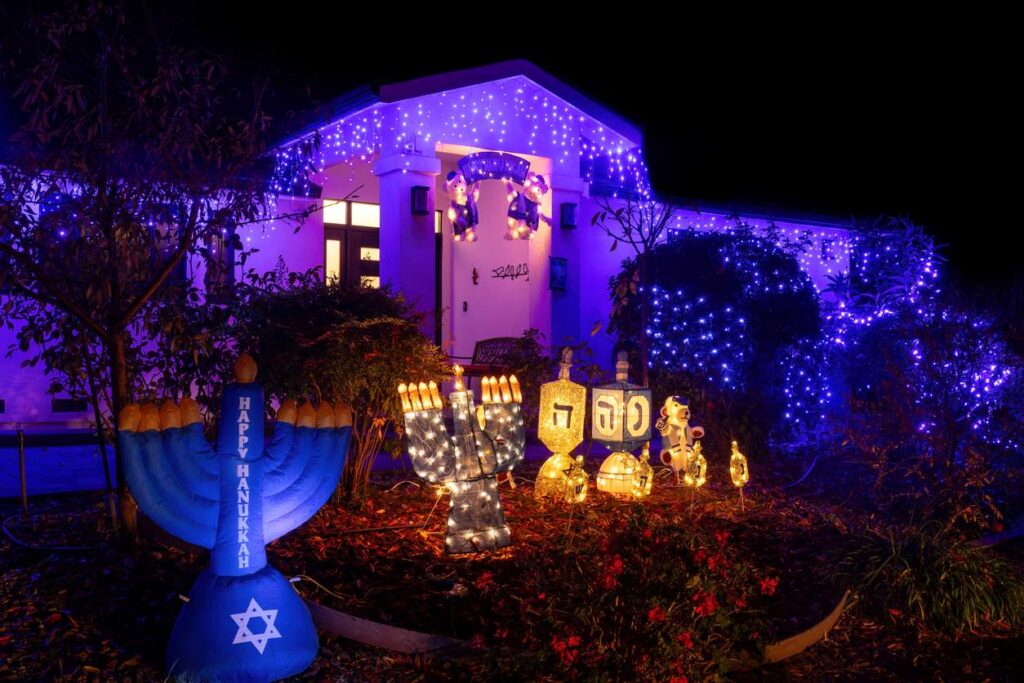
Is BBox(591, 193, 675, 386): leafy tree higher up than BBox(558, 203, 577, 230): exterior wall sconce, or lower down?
lower down

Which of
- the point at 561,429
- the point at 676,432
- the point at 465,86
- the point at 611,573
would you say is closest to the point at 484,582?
the point at 611,573

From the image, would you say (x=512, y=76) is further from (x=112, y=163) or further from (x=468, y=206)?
(x=112, y=163)

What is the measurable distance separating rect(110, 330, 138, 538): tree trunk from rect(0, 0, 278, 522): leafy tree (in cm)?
1

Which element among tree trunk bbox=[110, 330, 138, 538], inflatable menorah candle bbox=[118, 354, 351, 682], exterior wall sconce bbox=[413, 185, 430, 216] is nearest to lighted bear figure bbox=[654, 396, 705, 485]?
inflatable menorah candle bbox=[118, 354, 351, 682]

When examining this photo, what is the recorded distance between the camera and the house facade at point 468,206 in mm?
11516

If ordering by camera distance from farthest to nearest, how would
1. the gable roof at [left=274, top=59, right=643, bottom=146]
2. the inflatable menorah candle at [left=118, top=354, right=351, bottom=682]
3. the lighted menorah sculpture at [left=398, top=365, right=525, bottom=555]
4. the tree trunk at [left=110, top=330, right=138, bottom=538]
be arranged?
the gable roof at [left=274, top=59, right=643, bottom=146] < the lighted menorah sculpture at [left=398, top=365, right=525, bottom=555] < the tree trunk at [left=110, top=330, right=138, bottom=538] < the inflatable menorah candle at [left=118, top=354, right=351, bottom=682]

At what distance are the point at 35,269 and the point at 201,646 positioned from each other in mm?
2757

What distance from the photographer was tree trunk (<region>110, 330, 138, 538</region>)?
19.4ft

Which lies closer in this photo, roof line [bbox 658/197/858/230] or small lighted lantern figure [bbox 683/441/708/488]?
small lighted lantern figure [bbox 683/441/708/488]

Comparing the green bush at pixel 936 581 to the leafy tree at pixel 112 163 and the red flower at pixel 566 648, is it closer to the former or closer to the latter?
the red flower at pixel 566 648

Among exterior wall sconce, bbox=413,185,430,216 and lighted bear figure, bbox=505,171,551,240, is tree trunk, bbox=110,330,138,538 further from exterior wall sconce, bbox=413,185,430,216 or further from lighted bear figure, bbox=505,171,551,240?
lighted bear figure, bbox=505,171,551,240

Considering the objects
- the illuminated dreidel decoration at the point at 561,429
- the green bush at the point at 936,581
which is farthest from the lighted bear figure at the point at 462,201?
the green bush at the point at 936,581

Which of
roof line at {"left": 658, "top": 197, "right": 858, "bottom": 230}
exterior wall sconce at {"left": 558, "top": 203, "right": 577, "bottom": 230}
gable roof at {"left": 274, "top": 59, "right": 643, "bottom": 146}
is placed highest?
gable roof at {"left": 274, "top": 59, "right": 643, "bottom": 146}

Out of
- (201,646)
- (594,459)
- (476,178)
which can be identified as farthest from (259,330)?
(476,178)
